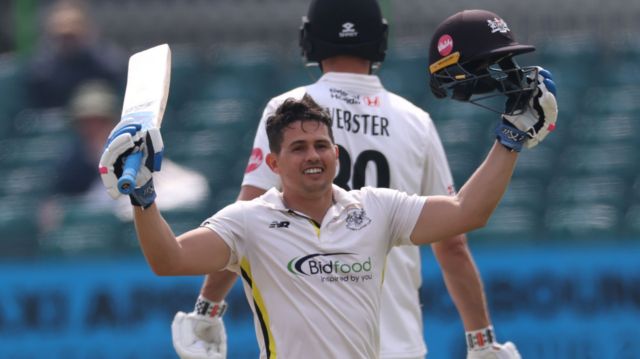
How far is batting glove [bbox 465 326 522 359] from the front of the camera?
5531 millimetres

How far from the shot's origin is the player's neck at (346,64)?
564cm

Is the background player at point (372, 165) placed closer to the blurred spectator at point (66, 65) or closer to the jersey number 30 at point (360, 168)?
the jersey number 30 at point (360, 168)

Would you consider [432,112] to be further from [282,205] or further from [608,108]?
[282,205]

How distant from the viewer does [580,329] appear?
871cm

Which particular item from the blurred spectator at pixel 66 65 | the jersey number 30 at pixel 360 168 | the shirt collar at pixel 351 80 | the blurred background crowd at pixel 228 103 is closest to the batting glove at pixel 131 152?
the jersey number 30 at pixel 360 168

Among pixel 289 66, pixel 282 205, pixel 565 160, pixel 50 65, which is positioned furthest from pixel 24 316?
pixel 282 205

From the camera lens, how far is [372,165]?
5.46 m

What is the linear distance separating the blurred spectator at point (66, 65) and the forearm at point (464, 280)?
5520 mm

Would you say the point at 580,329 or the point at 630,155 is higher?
the point at 630,155

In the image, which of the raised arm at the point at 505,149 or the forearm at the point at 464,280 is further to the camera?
the forearm at the point at 464,280

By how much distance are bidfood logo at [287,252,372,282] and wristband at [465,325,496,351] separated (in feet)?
3.73

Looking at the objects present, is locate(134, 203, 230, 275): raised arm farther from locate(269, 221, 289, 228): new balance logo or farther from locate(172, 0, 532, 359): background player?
locate(172, 0, 532, 359): background player

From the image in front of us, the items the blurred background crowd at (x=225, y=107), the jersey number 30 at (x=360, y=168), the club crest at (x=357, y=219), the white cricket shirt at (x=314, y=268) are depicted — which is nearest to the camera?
the white cricket shirt at (x=314, y=268)

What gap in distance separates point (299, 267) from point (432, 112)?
5975mm
